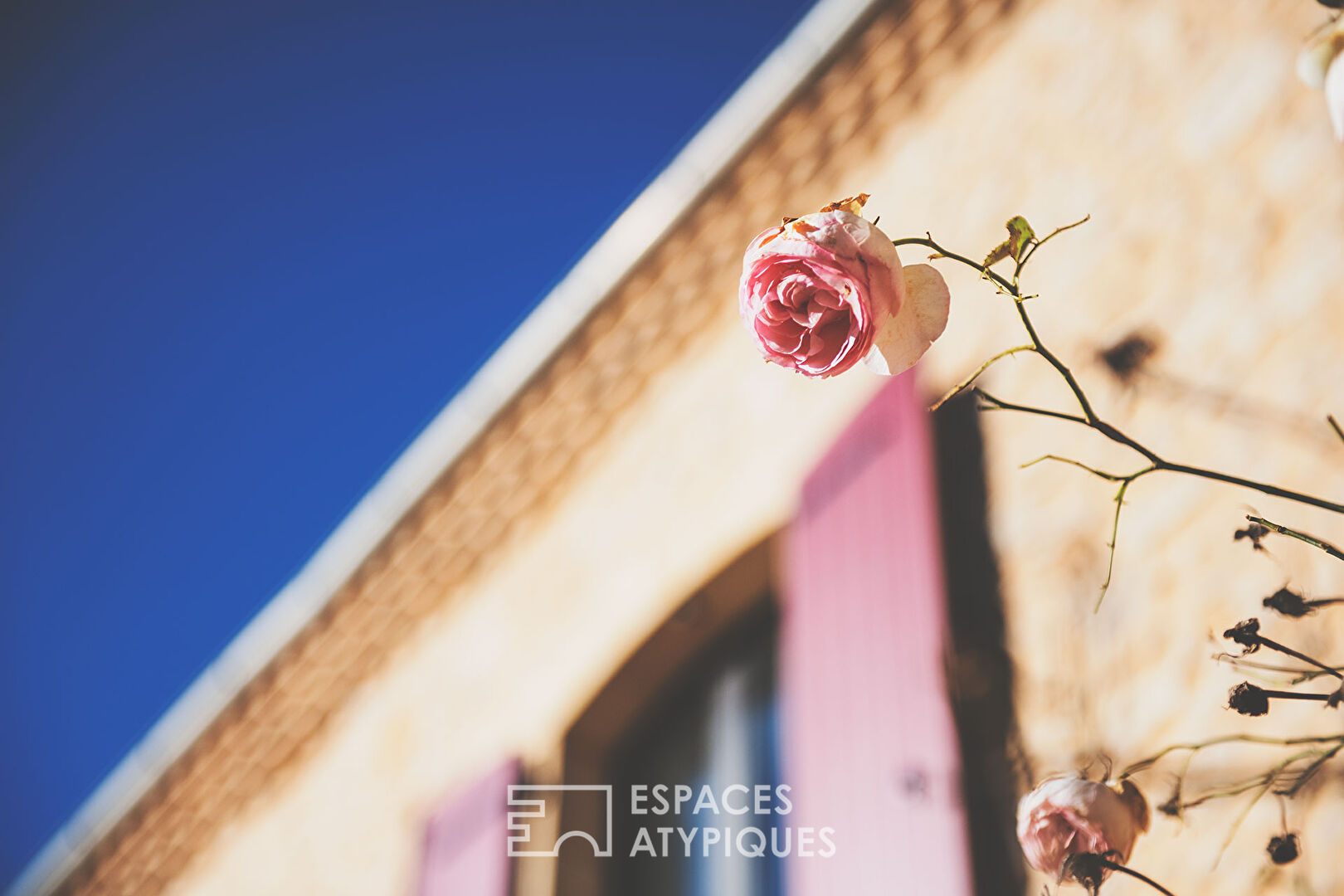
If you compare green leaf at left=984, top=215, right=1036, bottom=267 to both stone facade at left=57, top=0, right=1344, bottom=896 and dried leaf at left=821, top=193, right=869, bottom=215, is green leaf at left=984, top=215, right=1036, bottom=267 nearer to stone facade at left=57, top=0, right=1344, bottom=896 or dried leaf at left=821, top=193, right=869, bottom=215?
dried leaf at left=821, top=193, right=869, bottom=215

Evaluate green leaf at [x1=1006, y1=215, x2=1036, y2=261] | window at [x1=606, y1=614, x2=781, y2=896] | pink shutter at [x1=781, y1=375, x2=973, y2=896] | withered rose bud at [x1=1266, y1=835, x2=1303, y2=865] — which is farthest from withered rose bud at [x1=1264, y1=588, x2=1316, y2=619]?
window at [x1=606, y1=614, x2=781, y2=896]

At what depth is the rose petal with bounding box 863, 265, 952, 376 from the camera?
100 centimetres

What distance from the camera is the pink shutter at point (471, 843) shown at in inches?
117

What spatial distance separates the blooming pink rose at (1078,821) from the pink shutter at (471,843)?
2.08 meters

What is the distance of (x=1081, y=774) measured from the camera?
45.0 inches

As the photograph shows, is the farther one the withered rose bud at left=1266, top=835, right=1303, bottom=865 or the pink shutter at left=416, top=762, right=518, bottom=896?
the pink shutter at left=416, top=762, right=518, bottom=896

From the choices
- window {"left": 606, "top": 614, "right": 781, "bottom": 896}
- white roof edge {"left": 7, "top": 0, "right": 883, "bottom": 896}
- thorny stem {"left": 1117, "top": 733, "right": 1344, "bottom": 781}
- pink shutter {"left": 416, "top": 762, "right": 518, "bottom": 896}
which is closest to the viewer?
thorny stem {"left": 1117, "top": 733, "right": 1344, "bottom": 781}

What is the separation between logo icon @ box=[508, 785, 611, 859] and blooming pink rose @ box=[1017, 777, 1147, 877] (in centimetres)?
207

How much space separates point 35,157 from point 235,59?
1.23 meters

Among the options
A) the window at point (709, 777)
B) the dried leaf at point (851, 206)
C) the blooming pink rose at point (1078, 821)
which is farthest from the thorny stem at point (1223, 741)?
the window at point (709, 777)

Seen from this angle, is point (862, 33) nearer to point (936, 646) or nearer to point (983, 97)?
point (983, 97)

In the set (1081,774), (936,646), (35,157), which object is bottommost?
(1081,774)

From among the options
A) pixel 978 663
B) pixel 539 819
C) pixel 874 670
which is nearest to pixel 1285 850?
pixel 978 663

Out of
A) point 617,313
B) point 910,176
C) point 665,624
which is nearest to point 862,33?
point 910,176
